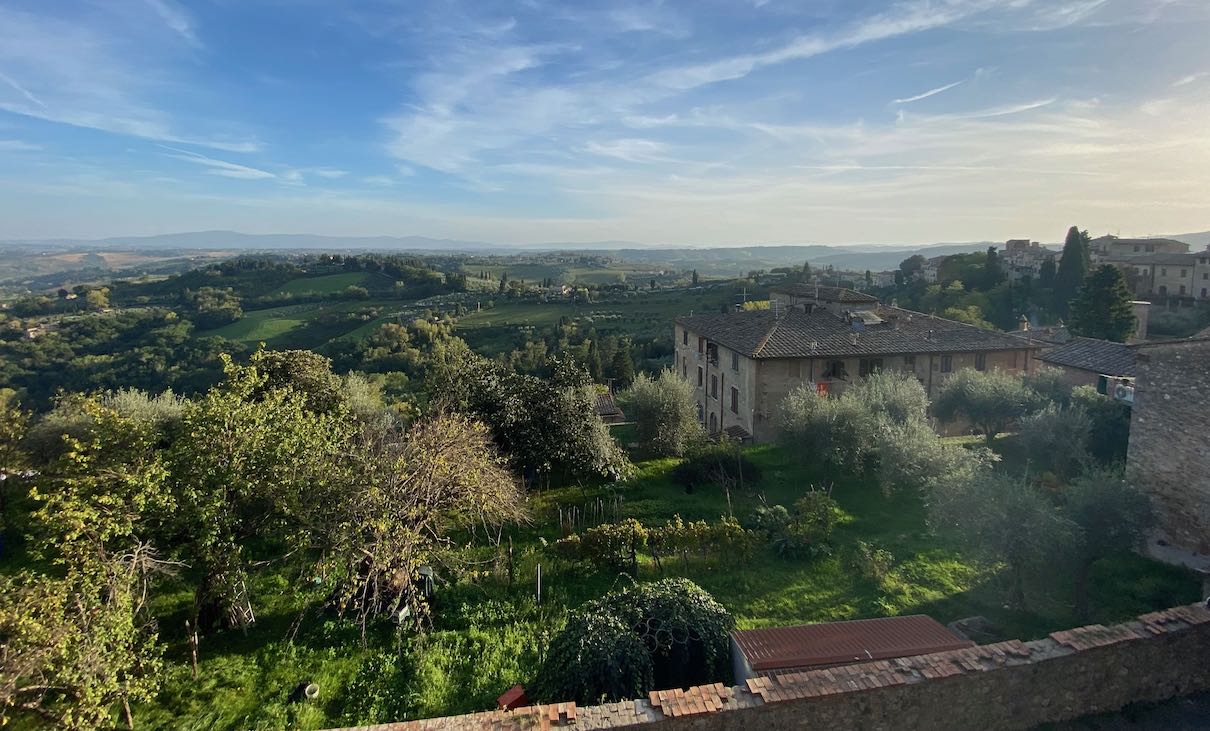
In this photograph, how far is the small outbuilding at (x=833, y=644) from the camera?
28.5 ft

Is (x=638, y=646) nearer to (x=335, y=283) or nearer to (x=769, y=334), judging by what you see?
(x=769, y=334)

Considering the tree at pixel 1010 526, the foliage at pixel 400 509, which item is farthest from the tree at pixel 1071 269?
the foliage at pixel 400 509

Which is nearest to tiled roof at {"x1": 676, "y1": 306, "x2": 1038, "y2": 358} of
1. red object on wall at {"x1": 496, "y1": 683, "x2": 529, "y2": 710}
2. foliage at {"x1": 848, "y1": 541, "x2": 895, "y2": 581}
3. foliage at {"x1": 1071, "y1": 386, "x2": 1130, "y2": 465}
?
foliage at {"x1": 1071, "y1": 386, "x2": 1130, "y2": 465}

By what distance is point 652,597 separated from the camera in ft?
32.7

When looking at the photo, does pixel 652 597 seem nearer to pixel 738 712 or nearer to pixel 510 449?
pixel 738 712

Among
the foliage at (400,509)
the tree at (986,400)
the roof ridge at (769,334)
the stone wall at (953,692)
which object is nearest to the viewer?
the stone wall at (953,692)

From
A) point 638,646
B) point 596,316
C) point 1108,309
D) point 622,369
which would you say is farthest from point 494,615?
point 596,316

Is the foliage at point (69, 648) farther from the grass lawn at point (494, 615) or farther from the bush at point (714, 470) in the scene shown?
the bush at point (714, 470)

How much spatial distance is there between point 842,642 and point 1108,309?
46.1 m

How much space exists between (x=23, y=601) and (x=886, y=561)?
14860 millimetres

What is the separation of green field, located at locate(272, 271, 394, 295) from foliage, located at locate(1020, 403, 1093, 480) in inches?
3643

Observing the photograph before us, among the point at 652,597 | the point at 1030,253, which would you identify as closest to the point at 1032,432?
the point at 652,597

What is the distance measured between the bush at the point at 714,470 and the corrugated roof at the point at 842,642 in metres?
9.91

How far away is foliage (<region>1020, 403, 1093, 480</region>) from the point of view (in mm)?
17781
